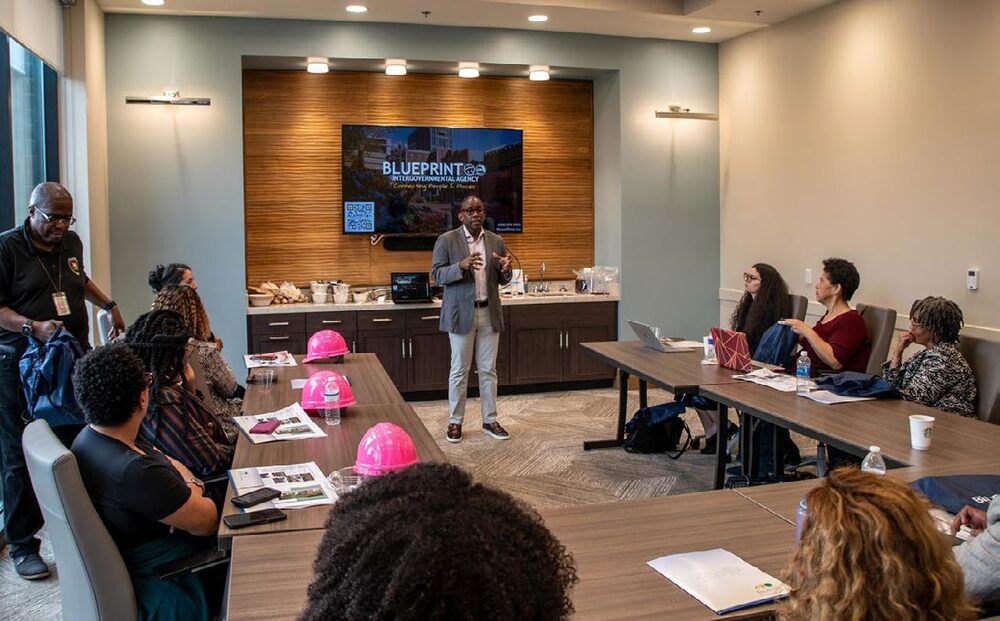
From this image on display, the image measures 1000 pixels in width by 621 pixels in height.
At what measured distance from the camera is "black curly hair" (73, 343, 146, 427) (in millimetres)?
2428

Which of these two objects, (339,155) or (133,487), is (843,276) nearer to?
(133,487)

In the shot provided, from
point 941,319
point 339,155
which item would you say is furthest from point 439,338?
point 941,319

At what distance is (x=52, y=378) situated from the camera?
3.56 metres

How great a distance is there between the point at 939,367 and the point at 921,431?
1030mm

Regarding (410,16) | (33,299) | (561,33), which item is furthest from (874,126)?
(33,299)

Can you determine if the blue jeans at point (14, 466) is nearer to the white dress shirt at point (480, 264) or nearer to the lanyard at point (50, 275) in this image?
the lanyard at point (50, 275)

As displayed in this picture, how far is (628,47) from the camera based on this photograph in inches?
291

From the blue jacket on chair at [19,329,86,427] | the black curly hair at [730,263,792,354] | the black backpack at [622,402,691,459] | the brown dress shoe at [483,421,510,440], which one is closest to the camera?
the blue jacket on chair at [19,329,86,427]

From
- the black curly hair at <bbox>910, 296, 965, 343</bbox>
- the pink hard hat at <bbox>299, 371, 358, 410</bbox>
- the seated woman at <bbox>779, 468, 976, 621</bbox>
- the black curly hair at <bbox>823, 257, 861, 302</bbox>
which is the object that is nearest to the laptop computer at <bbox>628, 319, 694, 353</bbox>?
the black curly hair at <bbox>823, 257, 861, 302</bbox>

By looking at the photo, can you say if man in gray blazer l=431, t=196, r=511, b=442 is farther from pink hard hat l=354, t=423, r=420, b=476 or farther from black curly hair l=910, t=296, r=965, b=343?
pink hard hat l=354, t=423, r=420, b=476

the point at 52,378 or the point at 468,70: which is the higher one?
the point at 468,70

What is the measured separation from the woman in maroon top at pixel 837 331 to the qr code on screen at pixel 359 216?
372cm

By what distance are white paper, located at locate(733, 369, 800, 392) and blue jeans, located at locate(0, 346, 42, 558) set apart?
131 inches

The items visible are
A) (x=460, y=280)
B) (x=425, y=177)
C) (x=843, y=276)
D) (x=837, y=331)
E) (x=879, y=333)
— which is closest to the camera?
(x=837, y=331)
